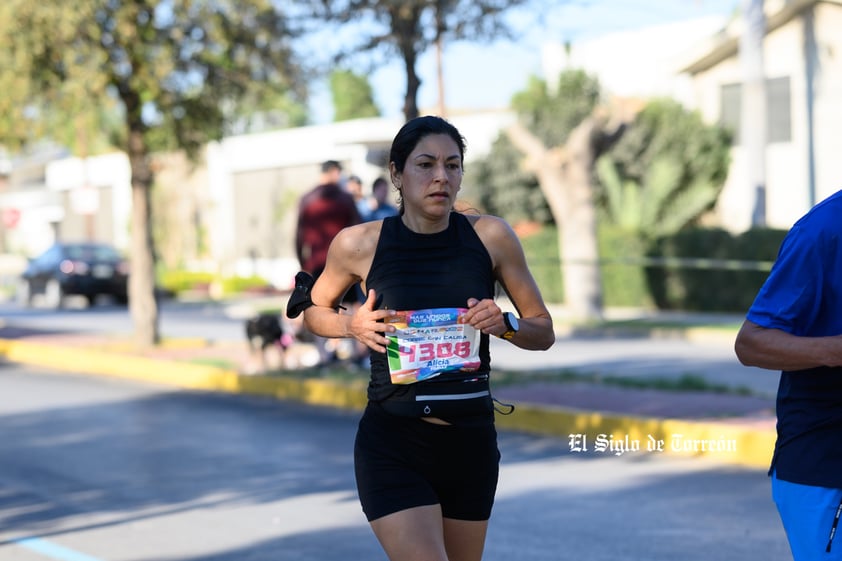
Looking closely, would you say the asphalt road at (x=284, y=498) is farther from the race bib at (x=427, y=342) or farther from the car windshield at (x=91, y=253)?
the car windshield at (x=91, y=253)

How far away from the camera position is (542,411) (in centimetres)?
1095

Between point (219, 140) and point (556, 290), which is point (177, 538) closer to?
point (219, 140)

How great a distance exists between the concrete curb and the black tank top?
552 cm

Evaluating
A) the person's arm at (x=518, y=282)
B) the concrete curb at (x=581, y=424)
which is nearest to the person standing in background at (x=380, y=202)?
the concrete curb at (x=581, y=424)

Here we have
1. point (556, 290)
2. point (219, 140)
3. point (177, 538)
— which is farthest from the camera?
point (556, 290)

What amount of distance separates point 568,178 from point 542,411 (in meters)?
13.1

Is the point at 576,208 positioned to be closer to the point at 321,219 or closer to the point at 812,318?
the point at 321,219

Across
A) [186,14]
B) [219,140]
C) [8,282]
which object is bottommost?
[8,282]

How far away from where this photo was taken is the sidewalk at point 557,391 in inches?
388

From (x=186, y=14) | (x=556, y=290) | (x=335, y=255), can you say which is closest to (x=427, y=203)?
(x=335, y=255)

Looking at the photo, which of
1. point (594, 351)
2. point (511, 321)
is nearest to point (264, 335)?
point (594, 351)

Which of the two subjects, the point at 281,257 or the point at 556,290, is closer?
the point at 556,290

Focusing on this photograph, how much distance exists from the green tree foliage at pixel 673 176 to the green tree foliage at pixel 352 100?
4416 centimetres

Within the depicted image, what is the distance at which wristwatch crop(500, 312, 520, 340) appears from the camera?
4.07 m
